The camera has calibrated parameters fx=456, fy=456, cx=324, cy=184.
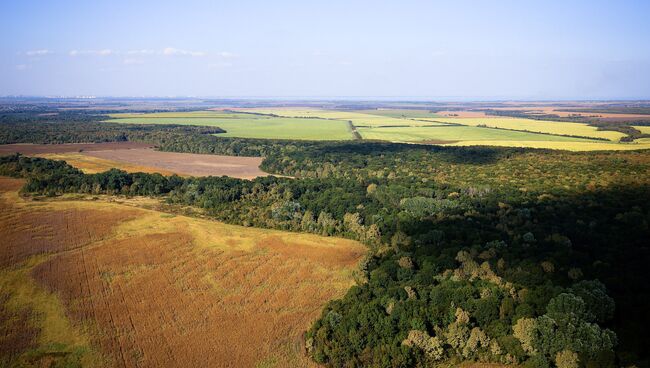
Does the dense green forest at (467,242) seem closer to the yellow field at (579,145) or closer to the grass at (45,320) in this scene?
the yellow field at (579,145)

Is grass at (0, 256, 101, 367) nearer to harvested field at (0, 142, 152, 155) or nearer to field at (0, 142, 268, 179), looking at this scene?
field at (0, 142, 268, 179)

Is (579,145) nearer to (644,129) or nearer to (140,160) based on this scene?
(644,129)

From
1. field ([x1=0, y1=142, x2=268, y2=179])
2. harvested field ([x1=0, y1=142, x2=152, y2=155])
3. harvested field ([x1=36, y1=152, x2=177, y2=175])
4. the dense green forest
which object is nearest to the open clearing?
the dense green forest

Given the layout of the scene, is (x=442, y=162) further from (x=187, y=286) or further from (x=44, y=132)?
(x=44, y=132)

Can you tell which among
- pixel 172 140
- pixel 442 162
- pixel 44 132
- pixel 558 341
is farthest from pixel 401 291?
pixel 44 132

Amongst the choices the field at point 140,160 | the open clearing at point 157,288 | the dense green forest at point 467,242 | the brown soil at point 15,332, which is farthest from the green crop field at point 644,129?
the brown soil at point 15,332

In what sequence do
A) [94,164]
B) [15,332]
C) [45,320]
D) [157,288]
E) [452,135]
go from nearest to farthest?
[15,332] < [45,320] < [157,288] < [94,164] < [452,135]

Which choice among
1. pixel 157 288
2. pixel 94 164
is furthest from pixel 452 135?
pixel 157 288
